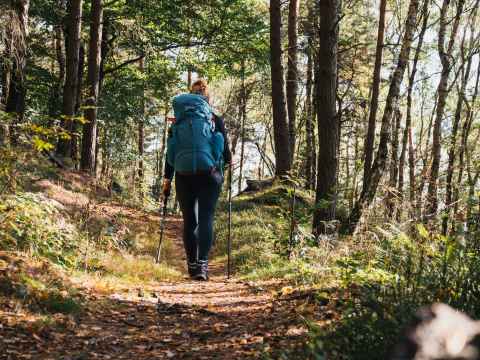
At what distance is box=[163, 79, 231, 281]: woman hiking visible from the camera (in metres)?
6.53

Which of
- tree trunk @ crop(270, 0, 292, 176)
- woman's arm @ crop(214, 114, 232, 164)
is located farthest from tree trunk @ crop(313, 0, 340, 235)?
tree trunk @ crop(270, 0, 292, 176)

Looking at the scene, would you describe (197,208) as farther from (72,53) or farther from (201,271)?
(72,53)

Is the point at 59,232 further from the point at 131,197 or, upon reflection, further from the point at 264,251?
the point at 131,197

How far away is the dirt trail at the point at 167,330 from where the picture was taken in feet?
11.9

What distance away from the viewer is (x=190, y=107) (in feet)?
21.5

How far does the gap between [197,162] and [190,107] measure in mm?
707

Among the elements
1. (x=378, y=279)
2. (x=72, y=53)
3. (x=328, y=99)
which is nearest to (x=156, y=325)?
(x=378, y=279)

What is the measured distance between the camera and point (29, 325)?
385 centimetres

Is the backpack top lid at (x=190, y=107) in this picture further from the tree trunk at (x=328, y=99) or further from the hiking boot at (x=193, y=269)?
the tree trunk at (x=328, y=99)

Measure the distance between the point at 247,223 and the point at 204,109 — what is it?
20.5 feet

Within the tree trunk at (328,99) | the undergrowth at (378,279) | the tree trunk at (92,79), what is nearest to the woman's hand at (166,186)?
the undergrowth at (378,279)

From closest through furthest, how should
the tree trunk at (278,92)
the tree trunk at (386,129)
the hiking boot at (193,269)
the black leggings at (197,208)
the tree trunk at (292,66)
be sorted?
the black leggings at (197,208), the hiking boot at (193,269), the tree trunk at (386,129), the tree trunk at (278,92), the tree trunk at (292,66)

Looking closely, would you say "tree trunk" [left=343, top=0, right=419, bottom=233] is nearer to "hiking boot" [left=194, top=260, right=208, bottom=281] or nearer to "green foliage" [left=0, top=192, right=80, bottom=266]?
"hiking boot" [left=194, top=260, right=208, bottom=281]

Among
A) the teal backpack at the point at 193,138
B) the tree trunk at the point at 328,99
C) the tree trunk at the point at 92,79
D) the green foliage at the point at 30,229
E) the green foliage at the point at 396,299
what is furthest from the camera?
the tree trunk at the point at 92,79
